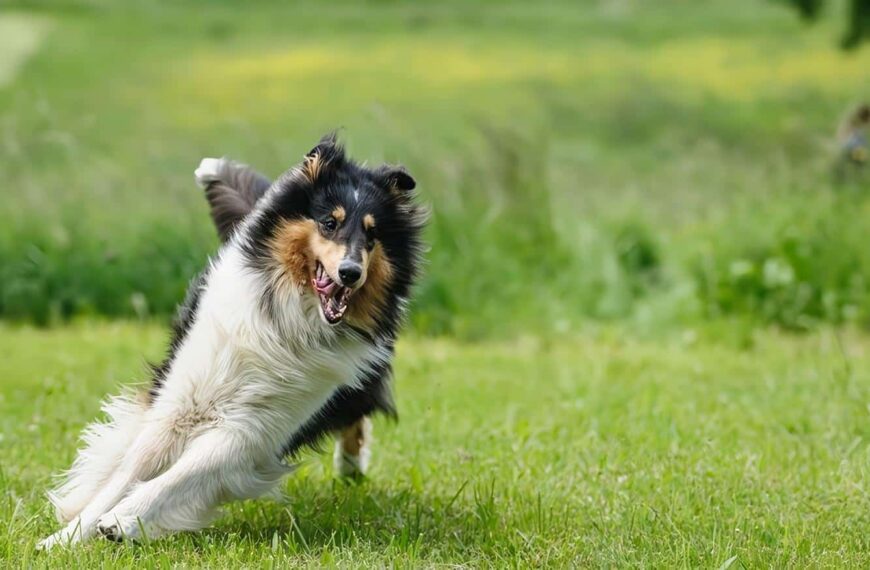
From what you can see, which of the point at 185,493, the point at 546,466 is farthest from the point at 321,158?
the point at 546,466

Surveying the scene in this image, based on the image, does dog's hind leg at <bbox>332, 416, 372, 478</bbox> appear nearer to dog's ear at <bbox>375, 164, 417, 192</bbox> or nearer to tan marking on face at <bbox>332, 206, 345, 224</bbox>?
dog's ear at <bbox>375, 164, 417, 192</bbox>

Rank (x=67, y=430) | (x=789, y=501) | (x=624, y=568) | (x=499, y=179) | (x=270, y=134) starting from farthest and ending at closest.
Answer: (x=270, y=134)
(x=499, y=179)
(x=67, y=430)
(x=789, y=501)
(x=624, y=568)

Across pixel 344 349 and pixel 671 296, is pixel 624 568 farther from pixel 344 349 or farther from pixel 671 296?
pixel 671 296

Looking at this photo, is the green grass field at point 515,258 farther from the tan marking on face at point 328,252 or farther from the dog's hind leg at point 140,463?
the tan marking on face at point 328,252

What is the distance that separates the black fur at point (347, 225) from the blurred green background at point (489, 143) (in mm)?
4742

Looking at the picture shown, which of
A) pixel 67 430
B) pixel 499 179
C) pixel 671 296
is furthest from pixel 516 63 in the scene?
pixel 67 430

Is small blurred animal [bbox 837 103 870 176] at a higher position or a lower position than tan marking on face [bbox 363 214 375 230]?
lower

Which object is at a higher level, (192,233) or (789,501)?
(192,233)

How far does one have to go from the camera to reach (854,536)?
186 inches

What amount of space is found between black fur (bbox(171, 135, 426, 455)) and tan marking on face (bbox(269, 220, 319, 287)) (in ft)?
0.14

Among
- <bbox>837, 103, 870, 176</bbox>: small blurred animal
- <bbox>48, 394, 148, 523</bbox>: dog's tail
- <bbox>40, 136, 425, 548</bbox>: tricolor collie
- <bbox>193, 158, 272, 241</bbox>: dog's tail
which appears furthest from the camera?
<bbox>837, 103, 870, 176</bbox>: small blurred animal

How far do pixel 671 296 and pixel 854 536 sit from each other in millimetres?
5507

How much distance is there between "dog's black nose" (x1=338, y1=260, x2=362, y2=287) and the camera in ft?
14.1

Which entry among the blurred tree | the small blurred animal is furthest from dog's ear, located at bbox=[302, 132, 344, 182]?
the blurred tree
